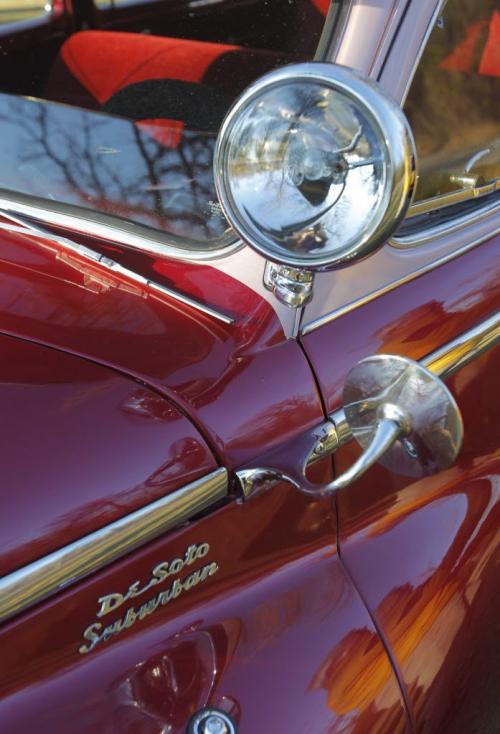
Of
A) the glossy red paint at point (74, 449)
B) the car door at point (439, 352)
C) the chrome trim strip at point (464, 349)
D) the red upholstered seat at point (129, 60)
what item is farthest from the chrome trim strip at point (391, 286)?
the red upholstered seat at point (129, 60)

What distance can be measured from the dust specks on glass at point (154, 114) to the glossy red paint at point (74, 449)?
0.35 metres

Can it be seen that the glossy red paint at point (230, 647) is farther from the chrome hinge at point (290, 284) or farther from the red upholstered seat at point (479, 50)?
the red upholstered seat at point (479, 50)

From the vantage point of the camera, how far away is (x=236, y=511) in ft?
4.26

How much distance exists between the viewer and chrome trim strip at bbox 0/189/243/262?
4.75ft

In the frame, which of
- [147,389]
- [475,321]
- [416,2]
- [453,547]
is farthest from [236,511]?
[416,2]

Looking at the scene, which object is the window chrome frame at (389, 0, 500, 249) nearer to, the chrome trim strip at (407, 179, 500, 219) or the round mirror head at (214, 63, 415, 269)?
the chrome trim strip at (407, 179, 500, 219)

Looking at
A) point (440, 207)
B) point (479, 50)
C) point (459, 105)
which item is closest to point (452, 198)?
point (440, 207)

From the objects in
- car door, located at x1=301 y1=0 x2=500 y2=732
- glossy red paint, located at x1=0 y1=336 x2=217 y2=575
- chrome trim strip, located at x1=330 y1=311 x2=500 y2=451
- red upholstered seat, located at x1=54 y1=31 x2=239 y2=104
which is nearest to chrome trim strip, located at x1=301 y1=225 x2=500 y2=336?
car door, located at x1=301 y1=0 x2=500 y2=732

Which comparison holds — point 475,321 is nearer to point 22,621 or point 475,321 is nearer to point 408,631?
point 408,631

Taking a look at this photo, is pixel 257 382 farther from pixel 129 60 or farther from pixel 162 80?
pixel 129 60

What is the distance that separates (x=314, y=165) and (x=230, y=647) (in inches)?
26.1

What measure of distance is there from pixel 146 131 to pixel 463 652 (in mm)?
1024

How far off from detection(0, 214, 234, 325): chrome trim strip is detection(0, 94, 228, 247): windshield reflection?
7 cm

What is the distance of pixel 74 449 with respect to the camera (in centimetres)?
115
